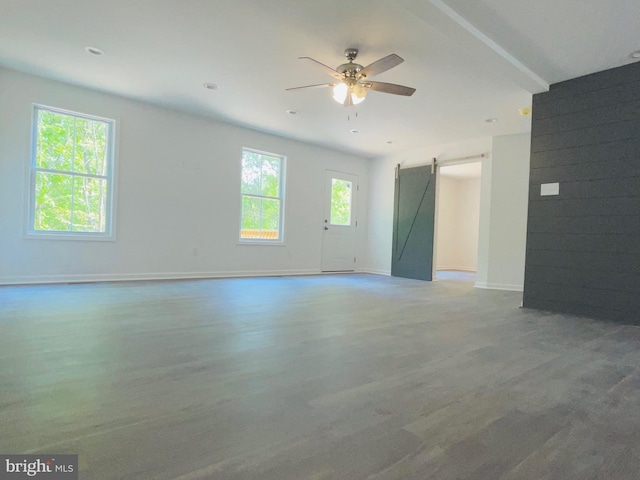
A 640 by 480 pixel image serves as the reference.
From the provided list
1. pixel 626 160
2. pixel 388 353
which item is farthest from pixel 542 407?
pixel 626 160

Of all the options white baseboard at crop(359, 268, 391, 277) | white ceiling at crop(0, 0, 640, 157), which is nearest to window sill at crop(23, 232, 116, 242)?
white ceiling at crop(0, 0, 640, 157)

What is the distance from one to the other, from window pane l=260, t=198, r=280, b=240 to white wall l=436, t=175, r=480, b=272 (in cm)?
517

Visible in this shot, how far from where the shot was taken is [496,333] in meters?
3.03

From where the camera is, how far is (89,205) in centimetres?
532

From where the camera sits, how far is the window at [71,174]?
494cm

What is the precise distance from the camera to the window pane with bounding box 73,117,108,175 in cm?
522

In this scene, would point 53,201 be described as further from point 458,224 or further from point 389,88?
point 458,224

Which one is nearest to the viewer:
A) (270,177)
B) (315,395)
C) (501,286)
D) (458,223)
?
(315,395)

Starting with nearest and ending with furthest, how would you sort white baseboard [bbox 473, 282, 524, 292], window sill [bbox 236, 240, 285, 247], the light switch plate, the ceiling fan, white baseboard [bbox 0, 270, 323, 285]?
1. the ceiling fan
2. the light switch plate
3. white baseboard [bbox 0, 270, 323, 285]
4. white baseboard [bbox 473, 282, 524, 292]
5. window sill [bbox 236, 240, 285, 247]

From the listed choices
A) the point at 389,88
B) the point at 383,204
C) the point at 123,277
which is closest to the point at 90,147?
the point at 123,277

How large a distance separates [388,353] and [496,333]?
1.20m

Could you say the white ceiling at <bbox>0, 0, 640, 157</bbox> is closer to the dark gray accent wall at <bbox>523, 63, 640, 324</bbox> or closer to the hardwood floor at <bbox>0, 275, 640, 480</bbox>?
the dark gray accent wall at <bbox>523, 63, 640, 324</bbox>

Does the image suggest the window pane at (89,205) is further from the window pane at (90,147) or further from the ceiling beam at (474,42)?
the ceiling beam at (474,42)

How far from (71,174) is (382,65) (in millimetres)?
4466
